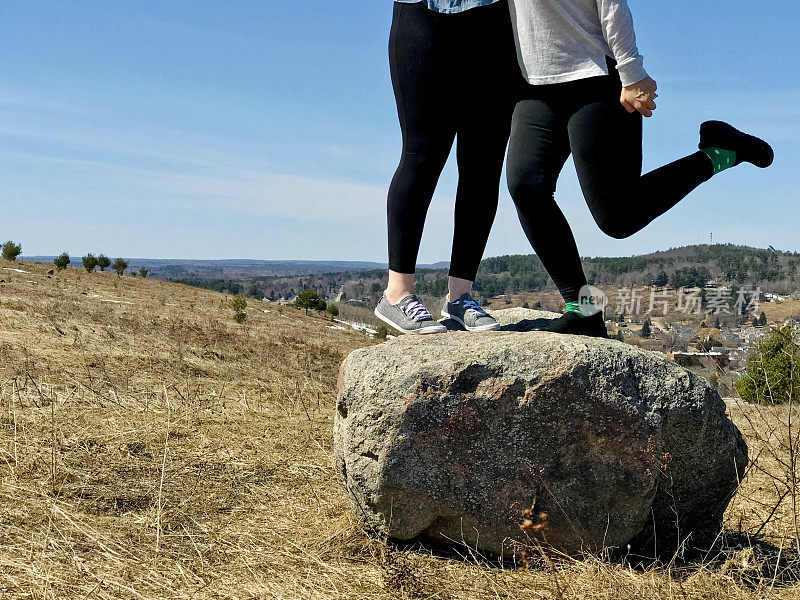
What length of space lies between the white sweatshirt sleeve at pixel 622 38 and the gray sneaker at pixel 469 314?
1.34 meters

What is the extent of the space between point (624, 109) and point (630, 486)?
5.66 ft

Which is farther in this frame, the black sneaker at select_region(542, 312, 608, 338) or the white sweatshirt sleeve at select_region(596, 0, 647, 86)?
the black sneaker at select_region(542, 312, 608, 338)

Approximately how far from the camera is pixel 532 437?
3039mm

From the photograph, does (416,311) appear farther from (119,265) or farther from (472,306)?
(119,265)

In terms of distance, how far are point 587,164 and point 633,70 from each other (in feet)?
1.43

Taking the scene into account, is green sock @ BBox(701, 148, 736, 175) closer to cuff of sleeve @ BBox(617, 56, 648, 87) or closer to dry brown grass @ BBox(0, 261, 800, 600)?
cuff of sleeve @ BBox(617, 56, 648, 87)

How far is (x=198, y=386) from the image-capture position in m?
7.39

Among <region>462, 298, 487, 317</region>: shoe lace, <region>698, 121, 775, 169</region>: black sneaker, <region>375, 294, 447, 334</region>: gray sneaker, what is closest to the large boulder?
<region>375, 294, 447, 334</region>: gray sneaker

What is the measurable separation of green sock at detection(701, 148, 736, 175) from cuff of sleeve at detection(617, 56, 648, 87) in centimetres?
63

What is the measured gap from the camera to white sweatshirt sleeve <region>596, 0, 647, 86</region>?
112 inches

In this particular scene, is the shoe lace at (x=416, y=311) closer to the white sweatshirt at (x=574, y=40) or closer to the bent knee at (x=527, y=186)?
the bent knee at (x=527, y=186)

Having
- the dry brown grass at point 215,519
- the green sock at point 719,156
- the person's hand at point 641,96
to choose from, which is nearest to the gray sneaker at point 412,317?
the dry brown grass at point 215,519

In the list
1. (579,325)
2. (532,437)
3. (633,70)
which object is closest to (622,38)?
(633,70)

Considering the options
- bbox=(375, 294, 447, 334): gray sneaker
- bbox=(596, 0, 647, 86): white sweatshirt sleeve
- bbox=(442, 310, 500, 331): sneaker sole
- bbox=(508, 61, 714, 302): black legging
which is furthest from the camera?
bbox=(442, 310, 500, 331): sneaker sole
